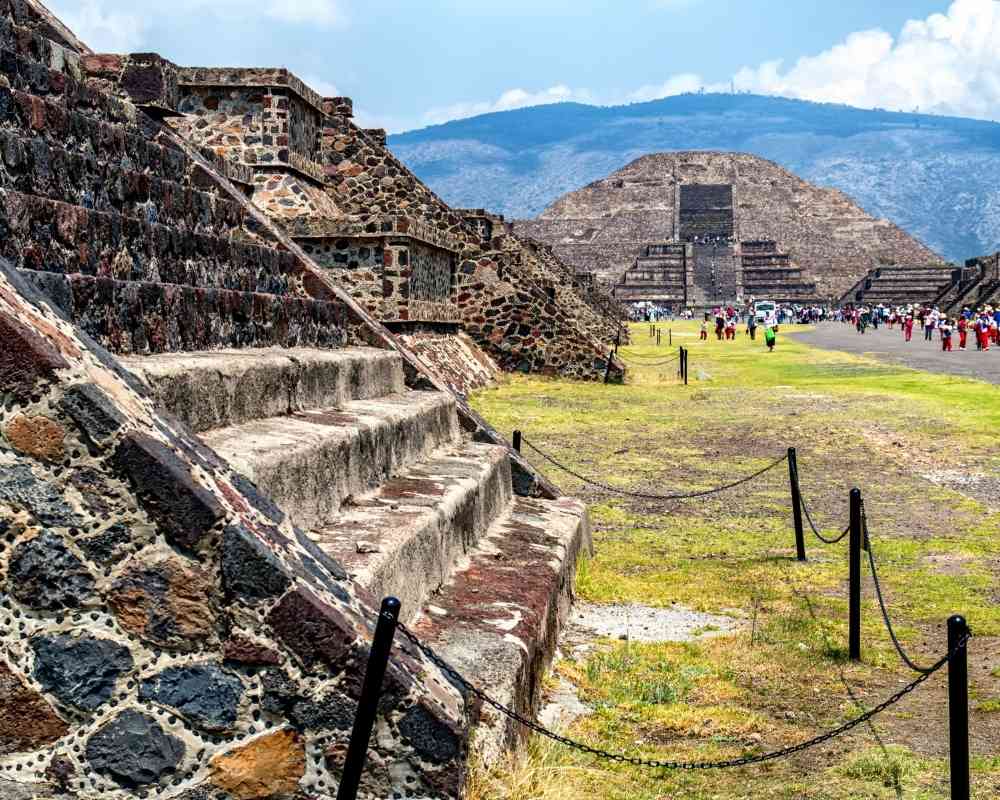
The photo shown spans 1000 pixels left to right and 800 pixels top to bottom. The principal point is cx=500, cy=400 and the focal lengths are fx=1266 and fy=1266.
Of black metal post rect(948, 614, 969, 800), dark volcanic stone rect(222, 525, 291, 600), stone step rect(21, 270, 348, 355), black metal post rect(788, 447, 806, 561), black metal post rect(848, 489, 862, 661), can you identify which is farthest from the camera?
black metal post rect(788, 447, 806, 561)

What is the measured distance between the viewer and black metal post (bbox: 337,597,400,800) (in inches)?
119

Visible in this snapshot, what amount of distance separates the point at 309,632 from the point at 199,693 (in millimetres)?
315

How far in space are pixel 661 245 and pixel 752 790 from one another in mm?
98397

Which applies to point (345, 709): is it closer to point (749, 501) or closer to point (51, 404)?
point (51, 404)

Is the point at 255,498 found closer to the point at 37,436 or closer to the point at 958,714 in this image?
the point at 37,436

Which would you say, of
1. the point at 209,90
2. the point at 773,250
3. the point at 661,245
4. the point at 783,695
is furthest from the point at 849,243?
the point at 783,695

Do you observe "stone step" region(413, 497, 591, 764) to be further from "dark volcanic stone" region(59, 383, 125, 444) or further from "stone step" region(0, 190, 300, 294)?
"stone step" region(0, 190, 300, 294)

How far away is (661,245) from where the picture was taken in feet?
331

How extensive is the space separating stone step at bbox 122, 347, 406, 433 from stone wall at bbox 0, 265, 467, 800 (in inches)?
19.5

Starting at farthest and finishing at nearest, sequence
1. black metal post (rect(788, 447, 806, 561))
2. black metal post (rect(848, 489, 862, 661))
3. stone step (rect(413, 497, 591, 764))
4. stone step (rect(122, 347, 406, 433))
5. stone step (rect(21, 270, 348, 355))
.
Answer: black metal post (rect(788, 447, 806, 561)), black metal post (rect(848, 489, 862, 661)), stone step (rect(21, 270, 348, 355)), stone step (rect(122, 347, 406, 433)), stone step (rect(413, 497, 591, 764))

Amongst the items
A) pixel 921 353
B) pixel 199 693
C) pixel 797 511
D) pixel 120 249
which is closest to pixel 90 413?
pixel 199 693

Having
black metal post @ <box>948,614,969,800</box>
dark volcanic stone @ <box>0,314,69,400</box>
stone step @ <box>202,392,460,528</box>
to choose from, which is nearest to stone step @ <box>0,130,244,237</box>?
stone step @ <box>202,392,460,528</box>

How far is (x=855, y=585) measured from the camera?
20.3ft

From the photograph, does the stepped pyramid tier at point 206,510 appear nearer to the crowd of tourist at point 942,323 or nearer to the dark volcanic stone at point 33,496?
the dark volcanic stone at point 33,496
